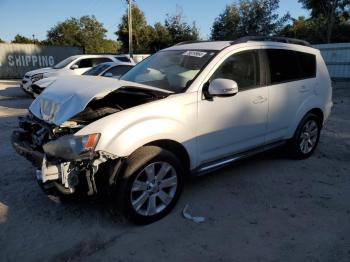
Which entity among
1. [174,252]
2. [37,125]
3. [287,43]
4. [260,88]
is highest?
[287,43]

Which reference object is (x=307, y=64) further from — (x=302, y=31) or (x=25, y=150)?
(x=302, y=31)

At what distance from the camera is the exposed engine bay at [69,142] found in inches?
121

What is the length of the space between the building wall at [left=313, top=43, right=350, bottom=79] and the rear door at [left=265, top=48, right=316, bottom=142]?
17.2 meters

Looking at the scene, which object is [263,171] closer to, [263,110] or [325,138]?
[263,110]

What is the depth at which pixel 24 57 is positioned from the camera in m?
26.5

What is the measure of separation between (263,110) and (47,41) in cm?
7166

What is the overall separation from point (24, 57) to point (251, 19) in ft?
66.0

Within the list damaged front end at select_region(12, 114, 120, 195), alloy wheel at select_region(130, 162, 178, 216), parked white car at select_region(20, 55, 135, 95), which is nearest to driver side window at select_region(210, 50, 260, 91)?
alloy wheel at select_region(130, 162, 178, 216)

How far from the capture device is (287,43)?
5.08 meters

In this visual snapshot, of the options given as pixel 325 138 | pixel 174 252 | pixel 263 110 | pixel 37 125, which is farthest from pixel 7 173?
pixel 325 138

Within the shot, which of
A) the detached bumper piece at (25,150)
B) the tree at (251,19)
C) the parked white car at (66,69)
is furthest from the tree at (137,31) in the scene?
the detached bumper piece at (25,150)

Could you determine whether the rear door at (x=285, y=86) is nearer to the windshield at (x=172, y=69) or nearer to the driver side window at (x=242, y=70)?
the driver side window at (x=242, y=70)

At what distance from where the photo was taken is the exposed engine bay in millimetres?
3086

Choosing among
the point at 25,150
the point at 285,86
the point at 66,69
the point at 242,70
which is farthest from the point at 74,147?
the point at 66,69
